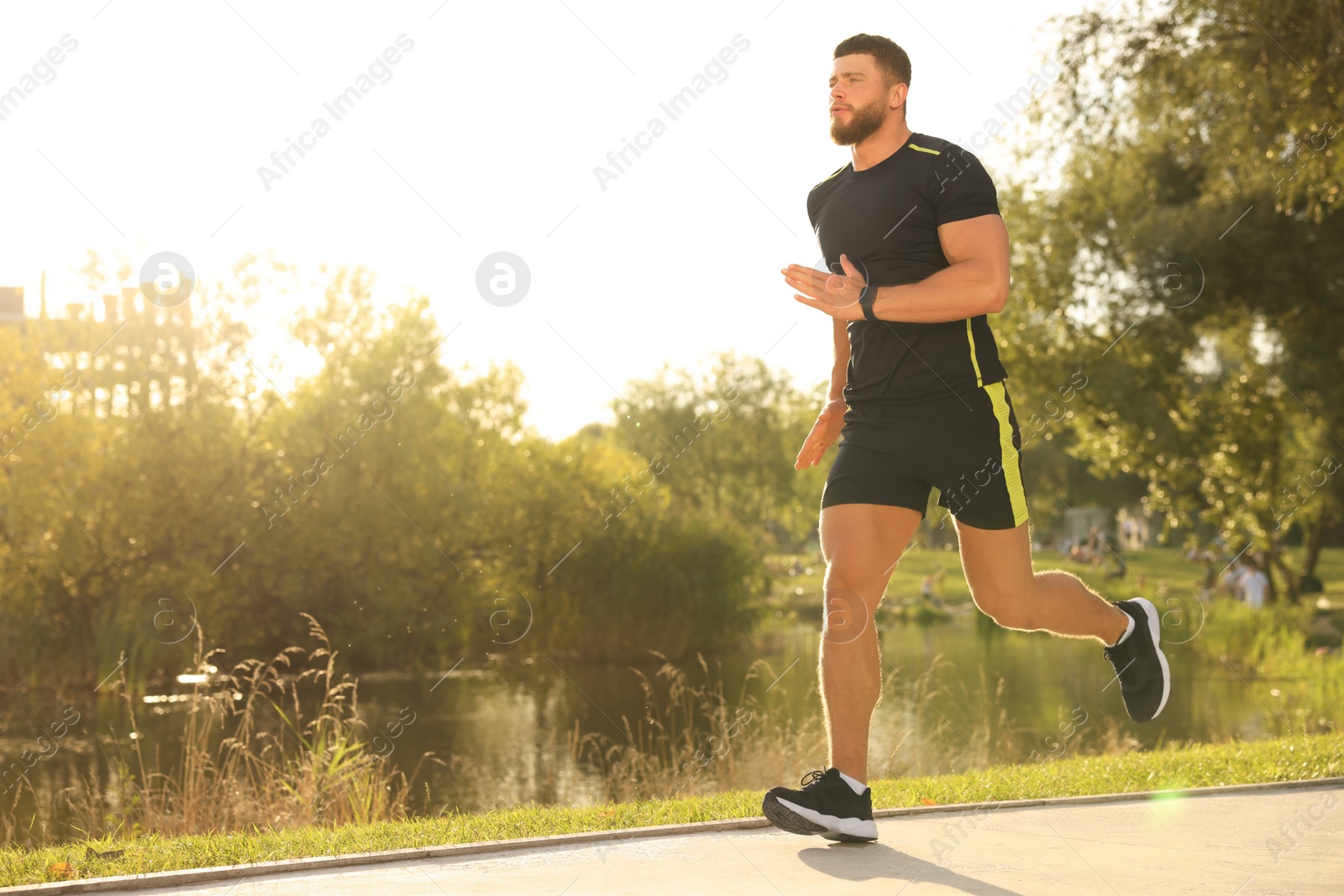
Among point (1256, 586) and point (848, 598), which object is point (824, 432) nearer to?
point (848, 598)

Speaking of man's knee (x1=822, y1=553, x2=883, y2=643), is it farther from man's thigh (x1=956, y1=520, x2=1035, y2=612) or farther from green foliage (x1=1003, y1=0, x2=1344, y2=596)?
green foliage (x1=1003, y1=0, x2=1344, y2=596)

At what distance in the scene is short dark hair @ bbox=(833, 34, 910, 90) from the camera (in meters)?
3.89

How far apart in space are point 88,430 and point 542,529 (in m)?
8.61

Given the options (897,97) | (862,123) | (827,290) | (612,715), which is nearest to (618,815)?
(827,290)

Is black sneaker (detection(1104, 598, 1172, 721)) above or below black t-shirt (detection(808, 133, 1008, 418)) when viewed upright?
below

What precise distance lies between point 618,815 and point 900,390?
6.13ft

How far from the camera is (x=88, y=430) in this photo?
868 inches

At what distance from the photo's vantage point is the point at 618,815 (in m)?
4.59

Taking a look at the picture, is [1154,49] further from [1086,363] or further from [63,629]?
[63,629]

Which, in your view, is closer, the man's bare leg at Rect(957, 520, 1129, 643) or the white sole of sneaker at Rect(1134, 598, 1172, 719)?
the man's bare leg at Rect(957, 520, 1129, 643)

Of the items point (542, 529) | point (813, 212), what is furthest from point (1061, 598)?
point (542, 529)

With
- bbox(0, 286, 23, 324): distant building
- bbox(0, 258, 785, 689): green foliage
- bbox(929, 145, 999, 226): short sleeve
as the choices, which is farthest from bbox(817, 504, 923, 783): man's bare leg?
bbox(0, 286, 23, 324): distant building

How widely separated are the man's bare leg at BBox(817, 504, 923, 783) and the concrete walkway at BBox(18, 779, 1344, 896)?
34 cm

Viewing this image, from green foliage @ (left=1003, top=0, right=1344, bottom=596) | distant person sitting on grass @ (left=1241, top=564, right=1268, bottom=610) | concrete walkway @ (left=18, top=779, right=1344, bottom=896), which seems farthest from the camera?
distant person sitting on grass @ (left=1241, top=564, right=1268, bottom=610)
